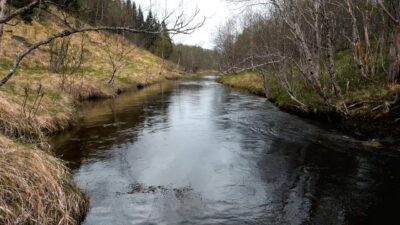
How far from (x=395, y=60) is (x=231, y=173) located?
916 centimetres

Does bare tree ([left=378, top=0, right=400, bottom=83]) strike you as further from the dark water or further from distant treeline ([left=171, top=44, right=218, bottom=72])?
distant treeline ([left=171, top=44, right=218, bottom=72])

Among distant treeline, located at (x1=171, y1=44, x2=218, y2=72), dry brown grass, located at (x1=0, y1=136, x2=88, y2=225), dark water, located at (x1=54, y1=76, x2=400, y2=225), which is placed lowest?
dark water, located at (x1=54, y1=76, x2=400, y2=225)

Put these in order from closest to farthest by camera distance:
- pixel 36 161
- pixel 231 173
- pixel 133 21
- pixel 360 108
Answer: pixel 36 161 < pixel 231 173 < pixel 133 21 < pixel 360 108

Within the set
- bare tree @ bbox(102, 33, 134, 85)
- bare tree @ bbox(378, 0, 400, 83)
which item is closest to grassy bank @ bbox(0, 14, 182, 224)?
bare tree @ bbox(102, 33, 134, 85)

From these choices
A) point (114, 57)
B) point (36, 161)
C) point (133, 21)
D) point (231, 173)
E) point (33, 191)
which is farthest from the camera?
point (114, 57)

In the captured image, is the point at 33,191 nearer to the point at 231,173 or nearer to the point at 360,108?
the point at 231,173

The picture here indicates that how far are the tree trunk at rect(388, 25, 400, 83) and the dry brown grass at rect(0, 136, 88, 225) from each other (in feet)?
42.6

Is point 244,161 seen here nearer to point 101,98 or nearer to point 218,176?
point 218,176

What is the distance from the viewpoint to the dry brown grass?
5891 mm

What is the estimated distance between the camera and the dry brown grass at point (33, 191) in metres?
5.89

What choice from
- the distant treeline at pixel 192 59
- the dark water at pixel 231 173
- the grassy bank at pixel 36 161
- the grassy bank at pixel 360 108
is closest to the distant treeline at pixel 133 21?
the distant treeline at pixel 192 59

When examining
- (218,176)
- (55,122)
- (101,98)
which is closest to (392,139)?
(218,176)

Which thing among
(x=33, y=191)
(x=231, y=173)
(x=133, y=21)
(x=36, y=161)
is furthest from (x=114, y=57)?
(x=33, y=191)

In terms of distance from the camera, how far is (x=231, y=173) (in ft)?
34.0
